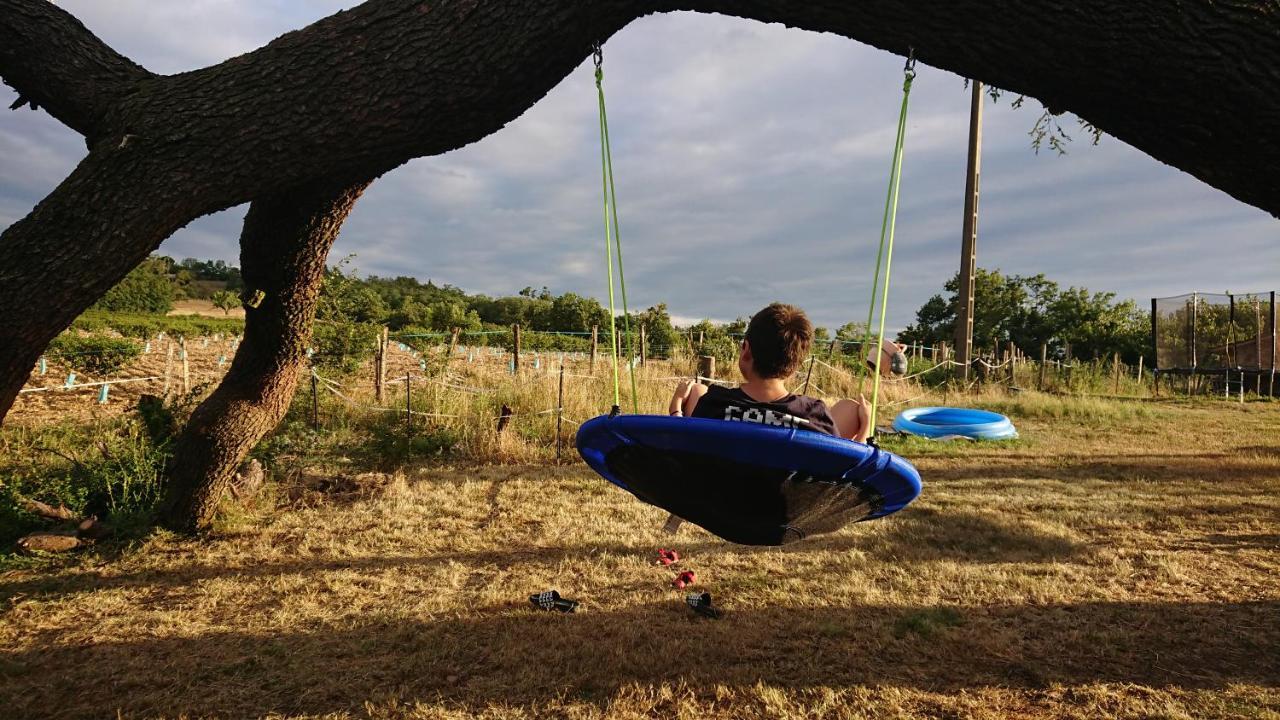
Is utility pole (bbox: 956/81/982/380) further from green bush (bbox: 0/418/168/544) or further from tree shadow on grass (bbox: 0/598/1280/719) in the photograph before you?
green bush (bbox: 0/418/168/544)

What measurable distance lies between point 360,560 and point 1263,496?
28.2 feet

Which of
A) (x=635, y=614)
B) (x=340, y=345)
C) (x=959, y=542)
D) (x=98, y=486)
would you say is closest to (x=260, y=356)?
(x=98, y=486)

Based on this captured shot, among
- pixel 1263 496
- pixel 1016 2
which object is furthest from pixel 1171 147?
pixel 1263 496

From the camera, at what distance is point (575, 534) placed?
17.3 feet

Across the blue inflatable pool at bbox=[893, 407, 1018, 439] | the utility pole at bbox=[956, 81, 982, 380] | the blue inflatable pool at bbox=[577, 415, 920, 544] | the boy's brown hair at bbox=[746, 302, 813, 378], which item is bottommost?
the blue inflatable pool at bbox=[893, 407, 1018, 439]

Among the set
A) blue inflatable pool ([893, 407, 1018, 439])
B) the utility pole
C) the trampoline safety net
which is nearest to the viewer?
blue inflatable pool ([893, 407, 1018, 439])

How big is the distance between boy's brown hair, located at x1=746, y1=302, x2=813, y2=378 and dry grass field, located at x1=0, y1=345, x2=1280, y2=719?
1.51m

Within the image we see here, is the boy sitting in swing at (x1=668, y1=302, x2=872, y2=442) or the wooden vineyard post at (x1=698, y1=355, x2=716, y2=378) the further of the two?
the wooden vineyard post at (x1=698, y1=355, x2=716, y2=378)

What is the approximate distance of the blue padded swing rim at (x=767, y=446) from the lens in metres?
2.03

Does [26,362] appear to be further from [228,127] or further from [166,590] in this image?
[166,590]

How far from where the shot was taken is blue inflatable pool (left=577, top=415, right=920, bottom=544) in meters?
2.06

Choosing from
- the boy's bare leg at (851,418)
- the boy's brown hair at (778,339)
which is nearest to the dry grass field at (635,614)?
the boy's bare leg at (851,418)

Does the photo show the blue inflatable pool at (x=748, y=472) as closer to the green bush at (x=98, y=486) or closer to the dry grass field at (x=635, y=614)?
the dry grass field at (x=635, y=614)

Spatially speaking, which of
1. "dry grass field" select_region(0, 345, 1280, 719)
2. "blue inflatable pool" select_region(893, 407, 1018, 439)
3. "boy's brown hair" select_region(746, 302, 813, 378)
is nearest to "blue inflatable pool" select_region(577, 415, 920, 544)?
"boy's brown hair" select_region(746, 302, 813, 378)
